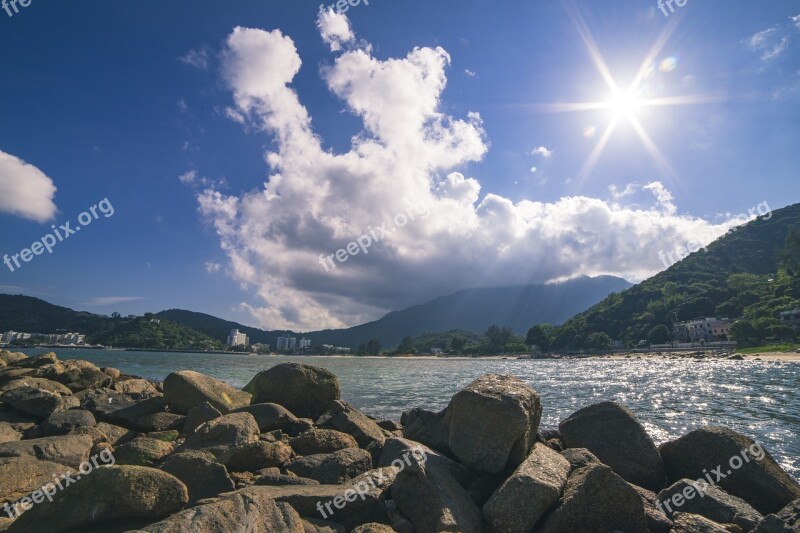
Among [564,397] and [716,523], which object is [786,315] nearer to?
[564,397]

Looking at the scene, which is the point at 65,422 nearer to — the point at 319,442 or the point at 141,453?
the point at 141,453

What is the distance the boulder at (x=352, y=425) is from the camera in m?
12.5

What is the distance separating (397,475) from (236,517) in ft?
11.4

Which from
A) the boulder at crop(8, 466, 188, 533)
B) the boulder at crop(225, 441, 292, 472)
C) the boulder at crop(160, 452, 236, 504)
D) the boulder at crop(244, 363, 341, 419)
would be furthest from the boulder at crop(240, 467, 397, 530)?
the boulder at crop(244, 363, 341, 419)

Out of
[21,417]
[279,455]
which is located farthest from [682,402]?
[21,417]

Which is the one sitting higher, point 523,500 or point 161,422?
point 161,422

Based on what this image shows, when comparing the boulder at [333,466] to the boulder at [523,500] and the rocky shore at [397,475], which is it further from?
the boulder at [523,500]

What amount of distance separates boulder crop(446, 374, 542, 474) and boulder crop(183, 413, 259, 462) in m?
4.62

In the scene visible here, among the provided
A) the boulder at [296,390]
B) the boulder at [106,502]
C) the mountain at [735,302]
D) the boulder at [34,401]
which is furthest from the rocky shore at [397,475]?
the mountain at [735,302]

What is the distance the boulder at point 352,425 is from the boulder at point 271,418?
1.04 meters

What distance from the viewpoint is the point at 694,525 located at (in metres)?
7.17

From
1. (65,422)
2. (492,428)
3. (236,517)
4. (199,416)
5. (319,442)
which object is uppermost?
(492,428)

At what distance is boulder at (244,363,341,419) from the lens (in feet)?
49.6

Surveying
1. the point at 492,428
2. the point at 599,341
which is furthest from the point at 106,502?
the point at 599,341
